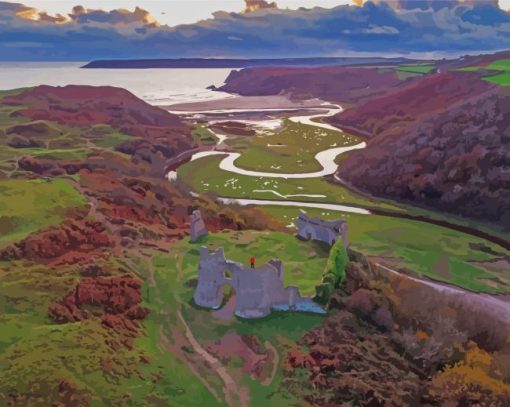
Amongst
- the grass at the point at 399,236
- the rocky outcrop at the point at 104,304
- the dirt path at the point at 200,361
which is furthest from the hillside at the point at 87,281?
the grass at the point at 399,236

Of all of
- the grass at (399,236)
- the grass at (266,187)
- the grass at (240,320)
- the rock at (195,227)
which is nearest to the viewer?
the grass at (240,320)

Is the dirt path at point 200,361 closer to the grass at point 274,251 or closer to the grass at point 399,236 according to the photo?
the grass at point 274,251

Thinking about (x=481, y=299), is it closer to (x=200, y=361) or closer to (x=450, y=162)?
(x=200, y=361)

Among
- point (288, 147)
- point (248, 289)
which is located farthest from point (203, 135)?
point (248, 289)

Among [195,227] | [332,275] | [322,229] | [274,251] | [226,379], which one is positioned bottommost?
[226,379]

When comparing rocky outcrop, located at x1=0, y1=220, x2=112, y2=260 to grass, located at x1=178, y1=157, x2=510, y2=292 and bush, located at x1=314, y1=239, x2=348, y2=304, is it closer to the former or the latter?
bush, located at x1=314, y1=239, x2=348, y2=304

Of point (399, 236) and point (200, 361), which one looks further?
point (399, 236)
